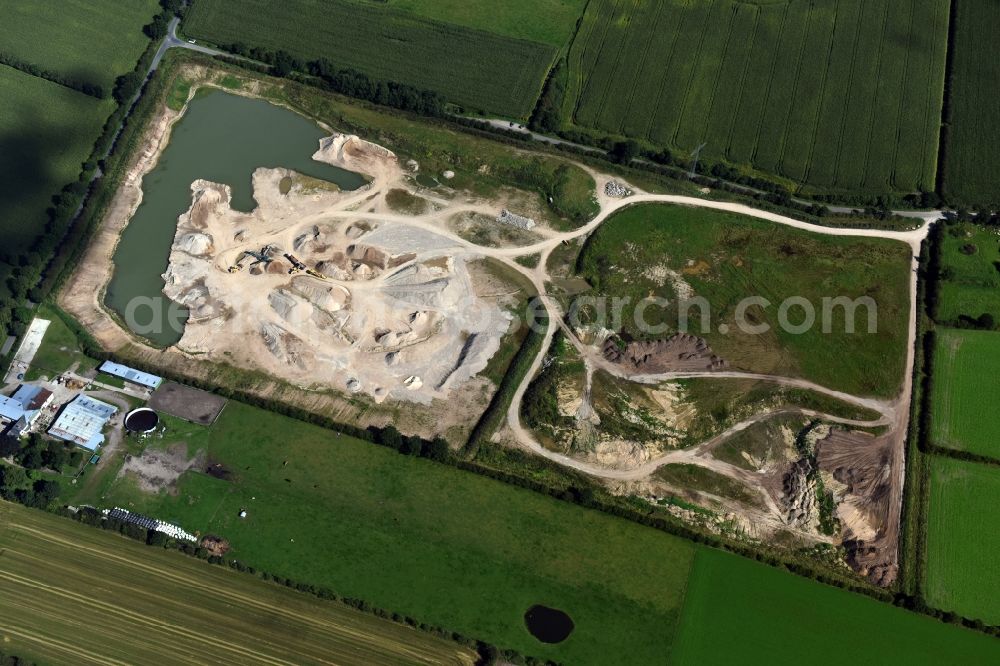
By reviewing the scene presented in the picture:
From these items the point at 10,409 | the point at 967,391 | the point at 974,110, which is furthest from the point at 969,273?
the point at 10,409

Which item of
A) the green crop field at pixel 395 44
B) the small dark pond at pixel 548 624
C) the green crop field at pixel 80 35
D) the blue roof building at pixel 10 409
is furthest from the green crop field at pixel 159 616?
the green crop field at pixel 395 44

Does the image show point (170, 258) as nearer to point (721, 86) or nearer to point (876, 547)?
point (721, 86)

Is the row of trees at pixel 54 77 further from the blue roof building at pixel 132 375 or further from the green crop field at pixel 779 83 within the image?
the green crop field at pixel 779 83

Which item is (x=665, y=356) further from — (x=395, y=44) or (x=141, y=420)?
(x=395, y=44)

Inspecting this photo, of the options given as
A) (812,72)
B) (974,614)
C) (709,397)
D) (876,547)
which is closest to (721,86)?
(812,72)

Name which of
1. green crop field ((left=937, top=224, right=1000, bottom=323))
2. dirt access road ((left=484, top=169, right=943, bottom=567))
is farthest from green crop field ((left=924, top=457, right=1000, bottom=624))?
green crop field ((left=937, top=224, right=1000, bottom=323))

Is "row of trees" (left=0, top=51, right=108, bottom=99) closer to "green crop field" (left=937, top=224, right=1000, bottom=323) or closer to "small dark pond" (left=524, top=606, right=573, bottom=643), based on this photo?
"small dark pond" (left=524, top=606, right=573, bottom=643)
